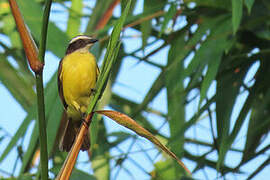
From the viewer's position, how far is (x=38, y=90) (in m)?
1.31

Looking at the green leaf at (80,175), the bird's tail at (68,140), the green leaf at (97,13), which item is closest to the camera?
the green leaf at (80,175)

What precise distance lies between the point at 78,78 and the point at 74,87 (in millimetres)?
61

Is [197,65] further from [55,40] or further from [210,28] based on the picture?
[55,40]

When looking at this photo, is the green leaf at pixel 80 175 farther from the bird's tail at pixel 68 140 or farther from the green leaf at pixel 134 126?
the green leaf at pixel 134 126

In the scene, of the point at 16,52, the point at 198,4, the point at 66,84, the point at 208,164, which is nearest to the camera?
the point at 66,84

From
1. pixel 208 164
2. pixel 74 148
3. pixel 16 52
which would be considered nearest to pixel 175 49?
pixel 208 164

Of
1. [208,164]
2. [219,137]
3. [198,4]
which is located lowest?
[219,137]

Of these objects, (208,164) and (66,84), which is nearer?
(66,84)

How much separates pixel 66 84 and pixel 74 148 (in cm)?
135

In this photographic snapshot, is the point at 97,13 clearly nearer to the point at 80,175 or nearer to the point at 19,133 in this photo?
the point at 19,133

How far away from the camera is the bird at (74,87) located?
8.78ft

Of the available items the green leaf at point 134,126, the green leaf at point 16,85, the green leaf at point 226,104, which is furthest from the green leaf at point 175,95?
the green leaf at point 134,126

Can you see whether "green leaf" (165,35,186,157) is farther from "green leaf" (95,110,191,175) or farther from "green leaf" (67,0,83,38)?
"green leaf" (95,110,191,175)

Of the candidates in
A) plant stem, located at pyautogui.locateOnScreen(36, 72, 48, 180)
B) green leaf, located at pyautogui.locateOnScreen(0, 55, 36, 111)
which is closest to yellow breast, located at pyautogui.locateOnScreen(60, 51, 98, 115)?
green leaf, located at pyautogui.locateOnScreen(0, 55, 36, 111)
